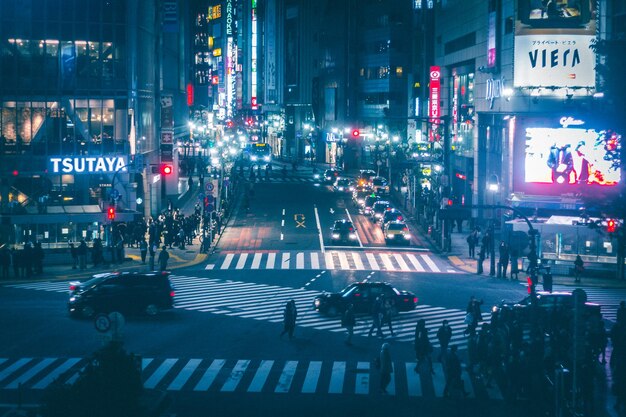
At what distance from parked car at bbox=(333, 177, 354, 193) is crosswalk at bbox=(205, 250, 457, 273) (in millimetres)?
38424

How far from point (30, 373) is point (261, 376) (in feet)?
21.8

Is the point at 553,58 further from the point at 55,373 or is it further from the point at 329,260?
the point at 55,373

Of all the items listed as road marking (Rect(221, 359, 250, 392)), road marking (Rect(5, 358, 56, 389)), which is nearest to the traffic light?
road marking (Rect(221, 359, 250, 392))

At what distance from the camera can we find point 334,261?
52375 mm

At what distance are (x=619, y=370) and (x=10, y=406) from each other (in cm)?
1599

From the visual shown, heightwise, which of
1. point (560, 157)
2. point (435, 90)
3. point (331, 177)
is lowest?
point (331, 177)

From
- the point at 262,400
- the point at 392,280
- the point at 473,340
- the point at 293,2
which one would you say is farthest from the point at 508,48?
the point at 293,2

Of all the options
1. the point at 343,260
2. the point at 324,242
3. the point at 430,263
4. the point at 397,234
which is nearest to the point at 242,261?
the point at 343,260

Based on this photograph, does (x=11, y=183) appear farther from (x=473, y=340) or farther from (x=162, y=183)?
(x=473, y=340)

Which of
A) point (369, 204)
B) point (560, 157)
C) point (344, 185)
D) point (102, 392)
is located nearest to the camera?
point (102, 392)

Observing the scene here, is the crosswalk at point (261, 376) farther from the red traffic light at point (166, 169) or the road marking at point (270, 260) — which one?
the red traffic light at point (166, 169)

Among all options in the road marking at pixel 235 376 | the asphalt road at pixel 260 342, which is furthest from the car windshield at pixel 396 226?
the road marking at pixel 235 376

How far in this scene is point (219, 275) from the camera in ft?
155

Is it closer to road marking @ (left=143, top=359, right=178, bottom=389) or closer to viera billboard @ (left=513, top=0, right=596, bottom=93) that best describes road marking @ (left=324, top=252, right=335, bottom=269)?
viera billboard @ (left=513, top=0, right=596, bottom=93)
